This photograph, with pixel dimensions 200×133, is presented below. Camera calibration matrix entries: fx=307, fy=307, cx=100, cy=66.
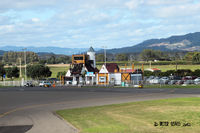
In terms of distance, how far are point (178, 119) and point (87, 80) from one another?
81070mm

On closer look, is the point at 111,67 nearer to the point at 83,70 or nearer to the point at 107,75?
the point at 107,75

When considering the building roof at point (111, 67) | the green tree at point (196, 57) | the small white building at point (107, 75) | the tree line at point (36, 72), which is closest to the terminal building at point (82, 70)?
the small white building at point (107, 75)

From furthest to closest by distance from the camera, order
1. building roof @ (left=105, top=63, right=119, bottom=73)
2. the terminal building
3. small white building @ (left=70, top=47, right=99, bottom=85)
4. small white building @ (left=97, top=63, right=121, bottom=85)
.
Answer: the terminal building, small white building @ (left=70, top=47, right=99, bottom=85), building roof @ (left=105, top=63, right=119, bottom=73), small white building @ (left=97, top=63, right=121, bottom=85)

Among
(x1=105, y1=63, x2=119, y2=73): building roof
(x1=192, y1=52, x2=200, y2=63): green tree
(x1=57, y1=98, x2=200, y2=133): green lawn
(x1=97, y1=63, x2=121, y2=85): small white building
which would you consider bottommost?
(x1=57, y1=98, x2=200, y2=133): green lawn

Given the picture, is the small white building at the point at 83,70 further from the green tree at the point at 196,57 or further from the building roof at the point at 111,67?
the green tree at the point at 196,57

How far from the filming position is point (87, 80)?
100250mm

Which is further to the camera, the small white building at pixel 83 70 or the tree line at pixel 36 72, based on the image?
the tree line at pixel 36 72

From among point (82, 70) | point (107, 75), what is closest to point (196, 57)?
point (82, 70)

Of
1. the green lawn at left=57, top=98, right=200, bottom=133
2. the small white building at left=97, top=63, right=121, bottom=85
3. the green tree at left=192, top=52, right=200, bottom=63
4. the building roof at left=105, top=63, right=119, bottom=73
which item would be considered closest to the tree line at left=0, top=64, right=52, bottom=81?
the small white building at left=97, top=63, right=121, bottom=85

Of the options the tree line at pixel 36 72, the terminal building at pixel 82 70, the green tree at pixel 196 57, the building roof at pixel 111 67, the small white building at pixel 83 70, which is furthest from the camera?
the green tree at pixel 196 57

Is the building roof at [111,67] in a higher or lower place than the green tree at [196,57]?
lower

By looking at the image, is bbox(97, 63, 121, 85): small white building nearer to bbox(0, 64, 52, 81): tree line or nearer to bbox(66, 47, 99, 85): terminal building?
bbox(66, 47, 99, 85): terminal building

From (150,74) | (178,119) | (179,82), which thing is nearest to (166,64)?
(150,74)

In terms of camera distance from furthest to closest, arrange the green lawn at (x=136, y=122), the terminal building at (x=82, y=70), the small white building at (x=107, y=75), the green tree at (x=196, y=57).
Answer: the green tree at (x=196, y=57) → the terminal building at (x=82, y=70) → the small white building at (x=107, y=75) → the green lawn at (x=136, y=122)
